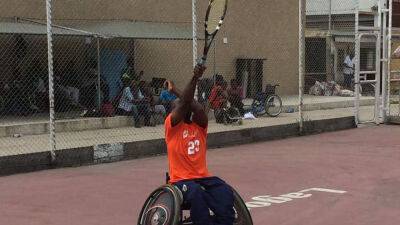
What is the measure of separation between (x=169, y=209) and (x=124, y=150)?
278 inches

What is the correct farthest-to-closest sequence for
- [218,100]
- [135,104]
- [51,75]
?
[218,100] < [135,104] < [51,75]

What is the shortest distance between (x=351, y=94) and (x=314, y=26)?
722 centimetres

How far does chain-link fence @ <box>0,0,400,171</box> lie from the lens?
14.3 m

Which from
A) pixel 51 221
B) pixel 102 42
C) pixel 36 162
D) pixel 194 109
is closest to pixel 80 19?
pixel 102 42

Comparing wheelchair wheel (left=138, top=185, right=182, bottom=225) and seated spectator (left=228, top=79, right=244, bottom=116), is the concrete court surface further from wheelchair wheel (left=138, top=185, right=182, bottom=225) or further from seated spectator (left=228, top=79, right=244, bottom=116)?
seated spectator (left=228, top=79, right=244, bottom=116)

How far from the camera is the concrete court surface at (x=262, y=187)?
718 centimetres

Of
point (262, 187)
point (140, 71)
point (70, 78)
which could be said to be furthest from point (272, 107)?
point (262, 187)

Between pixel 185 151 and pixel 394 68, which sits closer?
pixel 185 151

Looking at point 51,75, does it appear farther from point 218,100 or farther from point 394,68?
point 394,68

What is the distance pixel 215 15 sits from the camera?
528cm

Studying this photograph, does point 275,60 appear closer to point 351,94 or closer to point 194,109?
point 351,94

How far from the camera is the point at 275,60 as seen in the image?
941 inches

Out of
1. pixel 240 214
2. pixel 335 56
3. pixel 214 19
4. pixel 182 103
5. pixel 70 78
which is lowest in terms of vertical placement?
pixel 240 214

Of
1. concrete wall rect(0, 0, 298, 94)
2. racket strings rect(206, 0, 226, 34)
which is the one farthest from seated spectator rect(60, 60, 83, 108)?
racket strings rect(206, 0, 226, 34)
